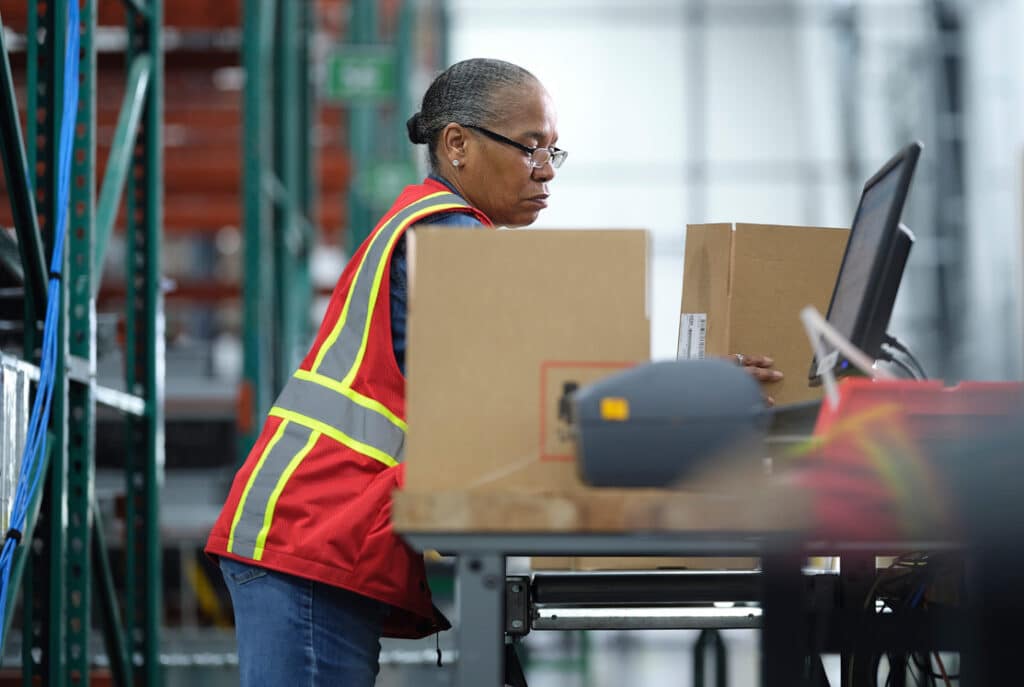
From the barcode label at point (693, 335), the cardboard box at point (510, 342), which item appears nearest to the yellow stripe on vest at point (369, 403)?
the cardboard box at point (510, 342)

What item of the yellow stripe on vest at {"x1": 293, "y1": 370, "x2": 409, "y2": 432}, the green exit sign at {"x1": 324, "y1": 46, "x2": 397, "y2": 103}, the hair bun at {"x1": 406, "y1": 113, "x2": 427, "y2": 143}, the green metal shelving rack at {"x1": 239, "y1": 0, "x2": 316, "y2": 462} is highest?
the green exit sign at {"x1": 324, "y1": 46, "x2": 397, "y2": 103}

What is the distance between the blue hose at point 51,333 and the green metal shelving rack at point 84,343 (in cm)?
3

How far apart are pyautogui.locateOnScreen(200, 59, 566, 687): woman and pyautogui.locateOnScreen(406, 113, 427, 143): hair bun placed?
306 mm

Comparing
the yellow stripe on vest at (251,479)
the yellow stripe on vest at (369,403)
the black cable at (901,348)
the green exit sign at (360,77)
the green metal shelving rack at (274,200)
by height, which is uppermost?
the green exit sign at (360,77)

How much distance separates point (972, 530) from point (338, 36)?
11.9 meters

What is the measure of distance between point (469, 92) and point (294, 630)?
0.89 meters

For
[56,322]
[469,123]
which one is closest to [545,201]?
[469,123]

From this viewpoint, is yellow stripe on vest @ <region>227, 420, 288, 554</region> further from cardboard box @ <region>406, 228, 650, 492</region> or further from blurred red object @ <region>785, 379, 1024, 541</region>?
blurred red object @ <region>785, 379, 1024, 541</region>

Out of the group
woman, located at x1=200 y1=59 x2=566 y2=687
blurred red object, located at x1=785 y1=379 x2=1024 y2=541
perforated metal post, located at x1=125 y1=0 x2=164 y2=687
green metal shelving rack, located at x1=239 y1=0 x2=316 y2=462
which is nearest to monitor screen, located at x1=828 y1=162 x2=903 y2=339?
blurred red object, located at x1=785 y1=379 x2=1024 y2=541

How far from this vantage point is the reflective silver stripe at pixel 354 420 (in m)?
1.98

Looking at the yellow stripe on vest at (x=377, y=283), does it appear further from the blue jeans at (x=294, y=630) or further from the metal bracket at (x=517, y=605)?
the metal bracket at (x=517, y=605)

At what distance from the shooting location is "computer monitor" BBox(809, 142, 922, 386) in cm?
173

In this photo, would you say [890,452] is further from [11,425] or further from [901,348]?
[11,425]

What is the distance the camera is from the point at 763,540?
148 cm
